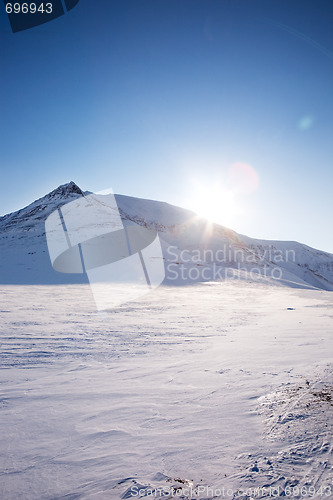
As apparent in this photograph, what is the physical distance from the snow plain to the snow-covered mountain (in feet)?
48.8

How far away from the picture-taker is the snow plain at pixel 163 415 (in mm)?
2369

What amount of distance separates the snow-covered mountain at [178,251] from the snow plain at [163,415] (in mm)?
14864

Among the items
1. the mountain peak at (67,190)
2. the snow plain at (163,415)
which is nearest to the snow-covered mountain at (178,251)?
the mountain peak at (67,190)

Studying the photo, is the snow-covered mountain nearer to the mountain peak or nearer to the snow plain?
the mountain peak

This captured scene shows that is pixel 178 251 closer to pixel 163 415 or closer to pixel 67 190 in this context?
pixel 67 190

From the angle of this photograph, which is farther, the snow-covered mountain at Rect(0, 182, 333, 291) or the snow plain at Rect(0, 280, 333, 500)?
the snow-covered mountain at Rect(0, 182, 333, 291)

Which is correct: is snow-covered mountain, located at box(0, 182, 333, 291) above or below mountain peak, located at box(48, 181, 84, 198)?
below

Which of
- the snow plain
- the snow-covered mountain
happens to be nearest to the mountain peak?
the snow-covered mountain

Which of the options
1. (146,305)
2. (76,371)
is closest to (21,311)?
(146,305)

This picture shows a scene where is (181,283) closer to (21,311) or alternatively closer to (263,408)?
(21,311)

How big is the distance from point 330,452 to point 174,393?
199 cm

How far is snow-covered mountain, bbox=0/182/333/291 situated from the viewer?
23.5 metres

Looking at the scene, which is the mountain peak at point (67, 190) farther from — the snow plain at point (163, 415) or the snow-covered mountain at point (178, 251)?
the snow plain at point (163, 415)

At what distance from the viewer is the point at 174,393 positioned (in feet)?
13.0
